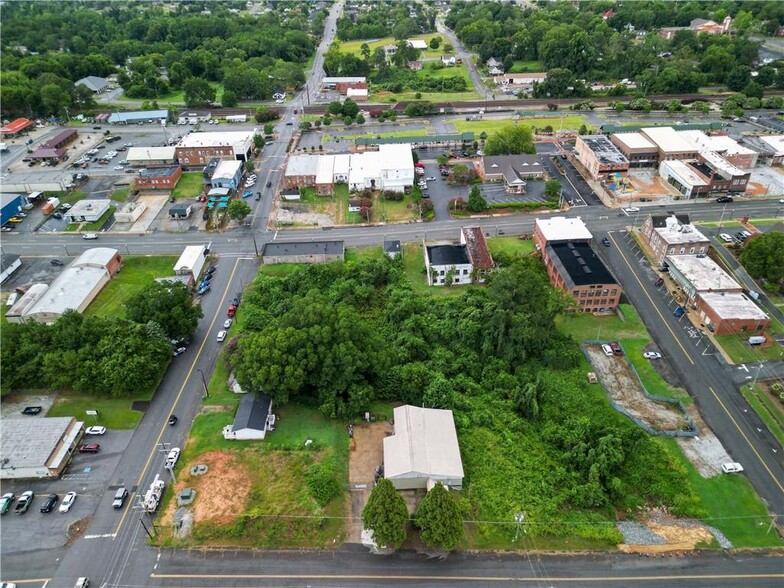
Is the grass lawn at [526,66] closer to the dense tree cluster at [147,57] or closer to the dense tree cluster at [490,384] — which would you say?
the dense tree cluster at [147,57]

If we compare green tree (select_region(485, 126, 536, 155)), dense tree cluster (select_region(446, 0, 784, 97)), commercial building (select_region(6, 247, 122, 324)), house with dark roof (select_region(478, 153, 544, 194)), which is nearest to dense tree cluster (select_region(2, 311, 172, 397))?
commercial building (select_region(6, 247, 122, 324))

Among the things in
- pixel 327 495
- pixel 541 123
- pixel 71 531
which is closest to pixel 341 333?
pixel 327 495

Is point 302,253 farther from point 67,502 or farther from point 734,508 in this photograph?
point 734,508

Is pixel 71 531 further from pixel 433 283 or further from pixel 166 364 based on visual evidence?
pixel 433 283

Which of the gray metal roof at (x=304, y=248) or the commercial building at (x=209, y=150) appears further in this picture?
the commercial building at (x=209, y=150)

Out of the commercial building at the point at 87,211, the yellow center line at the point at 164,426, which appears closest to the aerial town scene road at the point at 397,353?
the yellow center line at the point at 164,426

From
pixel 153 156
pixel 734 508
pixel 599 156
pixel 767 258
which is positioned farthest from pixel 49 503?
pixel 599 156
